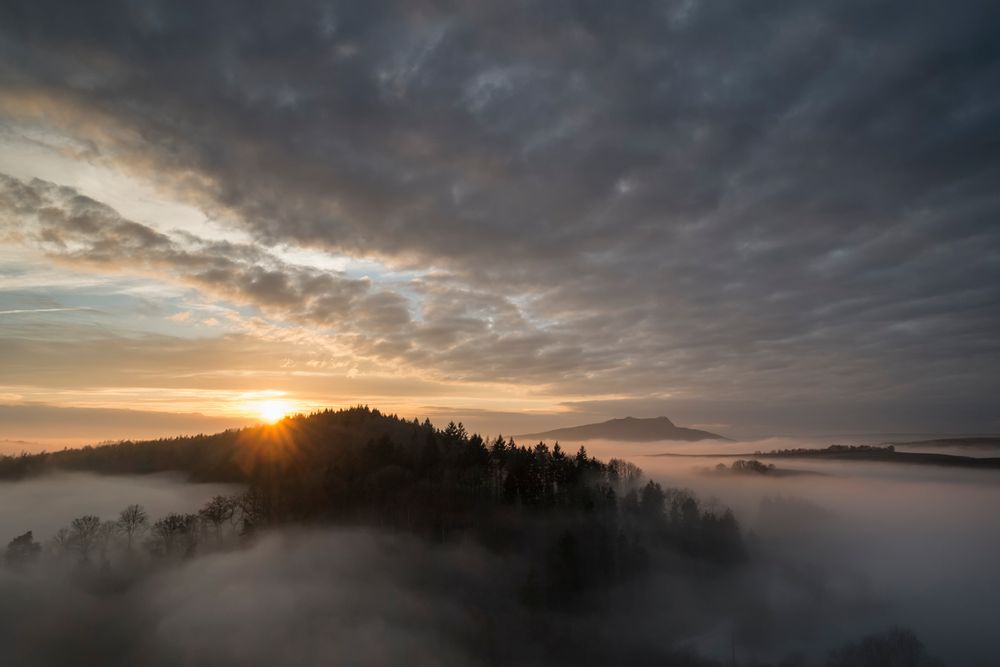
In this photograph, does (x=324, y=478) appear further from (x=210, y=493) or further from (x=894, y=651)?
(x=894, y=651)

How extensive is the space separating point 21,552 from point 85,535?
11119mm

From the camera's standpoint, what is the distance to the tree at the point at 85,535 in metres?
117

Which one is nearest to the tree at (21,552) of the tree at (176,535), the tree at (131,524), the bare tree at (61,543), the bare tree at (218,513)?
the bare tree at (61,543)

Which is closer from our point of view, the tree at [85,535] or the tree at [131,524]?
the tree at [85,535]

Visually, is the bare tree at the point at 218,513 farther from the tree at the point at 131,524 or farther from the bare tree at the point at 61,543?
the bare tree at the point at 61,543

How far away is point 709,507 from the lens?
17712 centimetres

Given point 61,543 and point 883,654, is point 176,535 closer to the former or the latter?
point 61,543

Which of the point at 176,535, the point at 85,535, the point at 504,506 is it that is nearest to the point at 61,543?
the point at 85,535

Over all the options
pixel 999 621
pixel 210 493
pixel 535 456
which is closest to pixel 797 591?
pixel 999 621

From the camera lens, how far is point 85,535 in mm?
118688

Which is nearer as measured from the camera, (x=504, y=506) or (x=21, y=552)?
(x=21, y=552)

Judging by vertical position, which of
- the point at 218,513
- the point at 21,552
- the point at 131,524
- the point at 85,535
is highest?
the point at 218,513

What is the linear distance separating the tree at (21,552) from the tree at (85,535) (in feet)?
21.8

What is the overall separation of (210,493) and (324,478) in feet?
266
